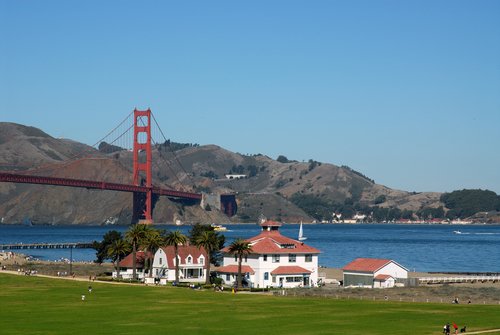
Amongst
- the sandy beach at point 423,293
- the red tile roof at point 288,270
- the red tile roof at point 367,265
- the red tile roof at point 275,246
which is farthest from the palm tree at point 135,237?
the red tile roof at point 367,265

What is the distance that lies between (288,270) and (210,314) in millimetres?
32600

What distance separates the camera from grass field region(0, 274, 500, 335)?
201ft

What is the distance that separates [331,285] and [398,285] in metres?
7.27

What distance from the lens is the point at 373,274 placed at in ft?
333

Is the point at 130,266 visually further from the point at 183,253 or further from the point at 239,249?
the point at 239,249

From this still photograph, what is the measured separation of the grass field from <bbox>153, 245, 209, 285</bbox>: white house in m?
17.1

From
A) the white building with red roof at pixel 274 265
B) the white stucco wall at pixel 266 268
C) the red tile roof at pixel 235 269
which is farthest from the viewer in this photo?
the red tile roof at pixel 235 269

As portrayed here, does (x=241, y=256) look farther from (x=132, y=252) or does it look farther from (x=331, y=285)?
(x=132, y=252)

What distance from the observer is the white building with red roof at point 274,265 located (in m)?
101

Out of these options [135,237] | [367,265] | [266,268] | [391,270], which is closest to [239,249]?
[266,268]

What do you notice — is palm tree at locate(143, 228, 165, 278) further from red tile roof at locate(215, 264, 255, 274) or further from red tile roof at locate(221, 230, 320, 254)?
red tile roof at locate(215, 264, 255, 274)

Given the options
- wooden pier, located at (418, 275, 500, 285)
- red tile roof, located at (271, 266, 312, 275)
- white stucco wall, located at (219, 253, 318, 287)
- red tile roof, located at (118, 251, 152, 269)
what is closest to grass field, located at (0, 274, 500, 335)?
white stucco wall, located at (219, 253, 318, 287)

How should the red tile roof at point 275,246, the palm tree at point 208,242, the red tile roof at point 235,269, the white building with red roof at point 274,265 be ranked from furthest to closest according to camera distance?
the palm tree at point 208,242 → the red tile roof at point 275,246 → the red tile roof at point 235,269 → the white building with red roof at point 274,265

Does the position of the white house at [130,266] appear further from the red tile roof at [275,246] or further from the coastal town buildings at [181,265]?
the red tile roof at [275,246]
